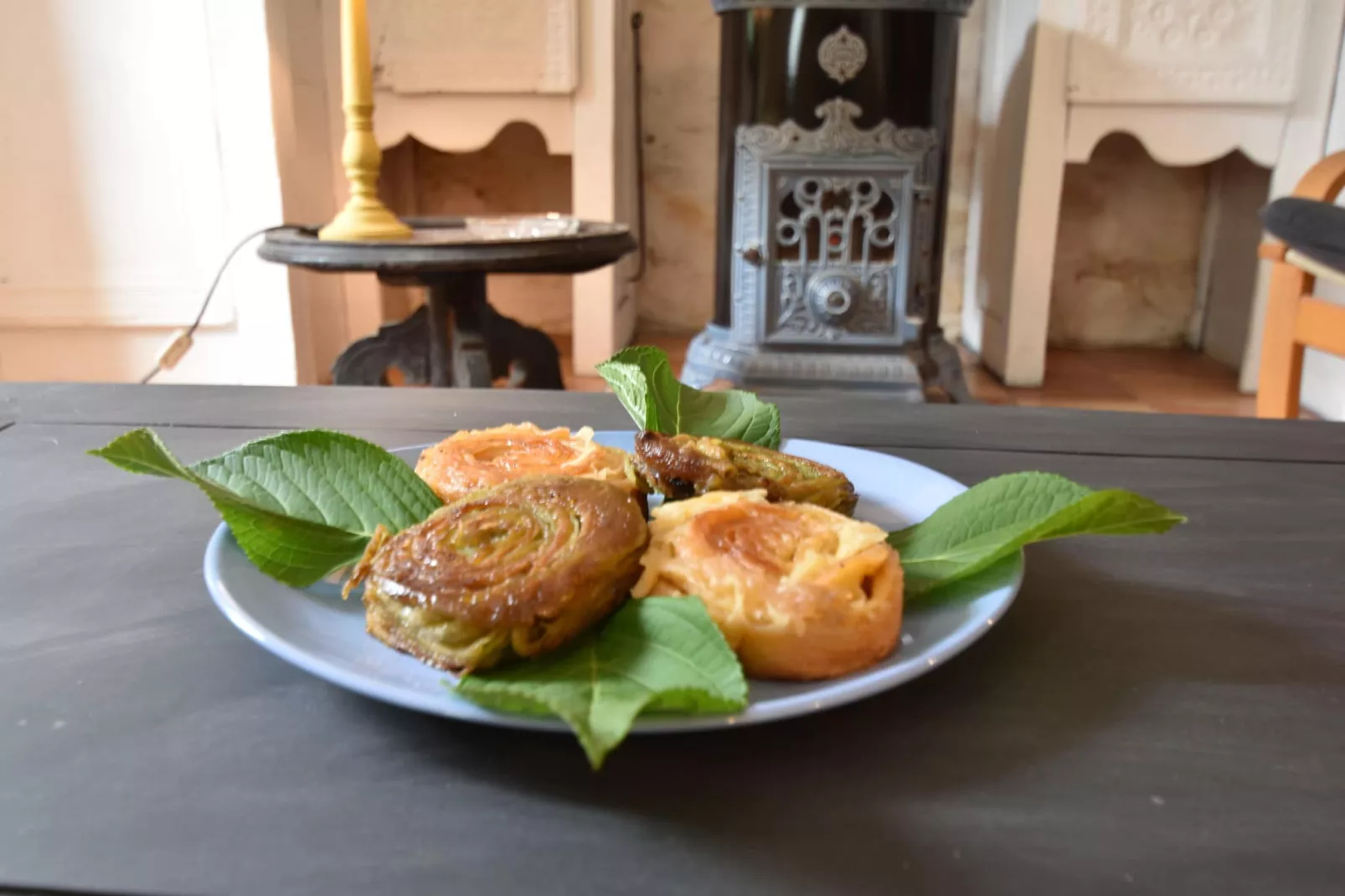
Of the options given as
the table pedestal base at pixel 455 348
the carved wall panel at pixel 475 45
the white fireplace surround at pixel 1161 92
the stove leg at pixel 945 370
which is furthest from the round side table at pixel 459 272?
the white fireplace surround at pixel 1161 92

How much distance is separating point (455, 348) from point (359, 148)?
0.31 meters

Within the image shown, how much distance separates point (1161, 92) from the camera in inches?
85.7

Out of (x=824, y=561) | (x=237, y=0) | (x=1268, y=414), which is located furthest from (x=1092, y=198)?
(x=824, y=561)

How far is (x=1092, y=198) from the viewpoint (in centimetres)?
269

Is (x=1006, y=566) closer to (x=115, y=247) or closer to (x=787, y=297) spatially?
(x=787, y=297)

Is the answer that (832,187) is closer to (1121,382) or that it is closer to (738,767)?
(1121,382)

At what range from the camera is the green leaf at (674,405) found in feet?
1.94

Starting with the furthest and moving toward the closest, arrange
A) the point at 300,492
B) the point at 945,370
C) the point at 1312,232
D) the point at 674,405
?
the point at 945,370 < the point at 1312,232 < the point at 674,405 < the point at 300,492

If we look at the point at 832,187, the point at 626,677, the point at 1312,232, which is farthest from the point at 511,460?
the point at 832,187

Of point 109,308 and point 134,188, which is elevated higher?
point 134,188

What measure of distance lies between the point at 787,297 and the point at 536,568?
5.79 ft

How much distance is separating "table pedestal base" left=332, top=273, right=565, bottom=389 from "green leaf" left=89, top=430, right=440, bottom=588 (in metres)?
1.04

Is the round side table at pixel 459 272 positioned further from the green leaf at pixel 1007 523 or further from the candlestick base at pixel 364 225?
the green leaf at pixel 1007 523

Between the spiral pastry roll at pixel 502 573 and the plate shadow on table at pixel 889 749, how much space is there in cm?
3
